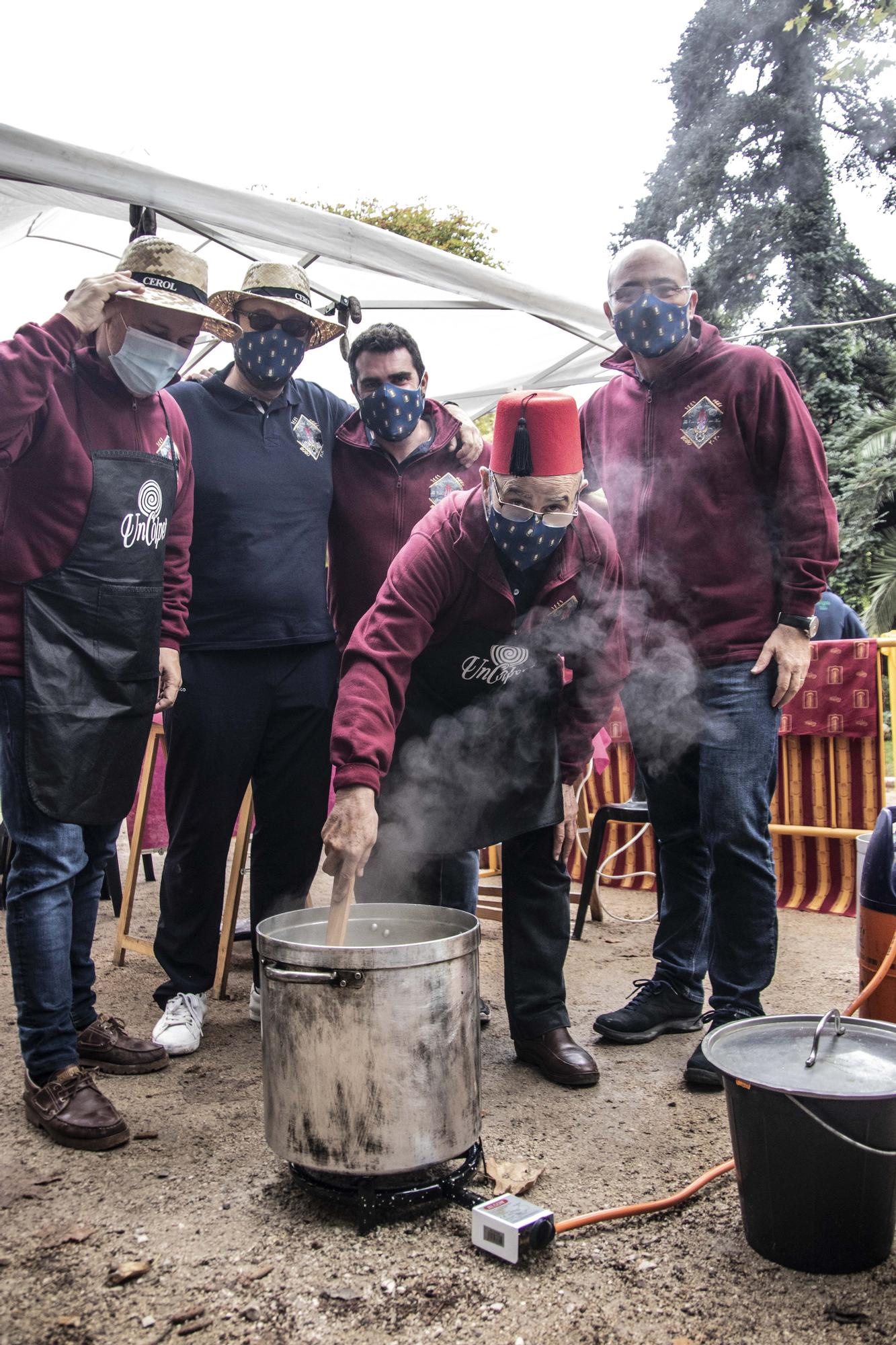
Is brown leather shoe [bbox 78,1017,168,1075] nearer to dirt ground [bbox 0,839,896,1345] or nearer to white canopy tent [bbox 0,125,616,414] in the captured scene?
dirt ground [bbox 0,839,896,1345]

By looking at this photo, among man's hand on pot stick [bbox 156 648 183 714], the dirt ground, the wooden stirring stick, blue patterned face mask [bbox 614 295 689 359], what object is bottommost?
the dirt ground

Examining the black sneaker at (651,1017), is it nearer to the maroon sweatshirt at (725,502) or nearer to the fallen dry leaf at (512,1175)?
the fallen dry leaf at (512,1175)

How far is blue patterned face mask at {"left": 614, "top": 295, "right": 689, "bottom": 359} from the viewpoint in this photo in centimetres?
312

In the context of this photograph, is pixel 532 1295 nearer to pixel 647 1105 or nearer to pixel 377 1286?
pixel 377 1286

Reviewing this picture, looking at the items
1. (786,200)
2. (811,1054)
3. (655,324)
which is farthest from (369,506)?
(786,200)

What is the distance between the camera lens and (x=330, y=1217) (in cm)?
228

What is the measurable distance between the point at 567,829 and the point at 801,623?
2.97 feet

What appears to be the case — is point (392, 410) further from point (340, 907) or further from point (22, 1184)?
point (22, 1184)

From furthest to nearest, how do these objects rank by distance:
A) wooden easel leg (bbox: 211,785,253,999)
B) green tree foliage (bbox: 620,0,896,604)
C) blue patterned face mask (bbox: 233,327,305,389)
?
green tree foliage (bbox: 620,0,896,604)
wooden easel leg (bbox: 211,785,253,999)
blue patterned face mask (bbox: 233,327,305,389)

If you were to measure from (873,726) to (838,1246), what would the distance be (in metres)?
3.84

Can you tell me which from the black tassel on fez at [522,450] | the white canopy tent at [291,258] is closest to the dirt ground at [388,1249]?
the black tassel on fez at [522,450]

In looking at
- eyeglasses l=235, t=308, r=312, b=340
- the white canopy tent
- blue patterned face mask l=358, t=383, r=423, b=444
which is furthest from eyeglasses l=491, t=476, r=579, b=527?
the white canopy tent

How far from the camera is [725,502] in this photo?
10.2 ft

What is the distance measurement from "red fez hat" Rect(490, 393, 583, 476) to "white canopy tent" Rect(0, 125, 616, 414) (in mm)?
2975
